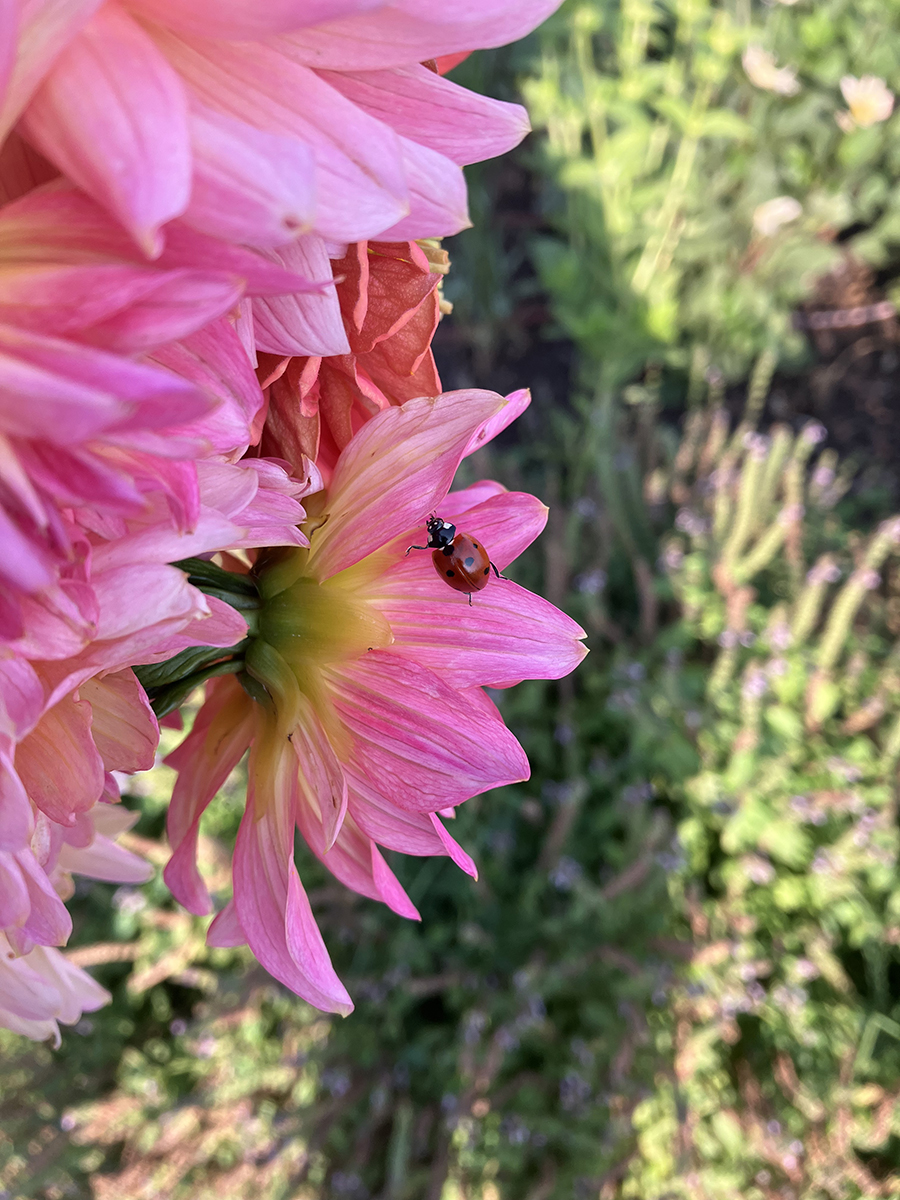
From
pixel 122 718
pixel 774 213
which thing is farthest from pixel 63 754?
pixel 774 213

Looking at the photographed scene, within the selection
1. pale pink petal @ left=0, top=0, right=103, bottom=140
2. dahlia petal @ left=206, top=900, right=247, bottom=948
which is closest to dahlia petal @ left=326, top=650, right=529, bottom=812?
dahlia petal @ left=206, top=900, right=247, bottom=948

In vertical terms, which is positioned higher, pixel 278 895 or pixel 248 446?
pixel 248 446

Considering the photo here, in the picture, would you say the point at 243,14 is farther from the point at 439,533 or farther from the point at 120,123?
the point at 439,533

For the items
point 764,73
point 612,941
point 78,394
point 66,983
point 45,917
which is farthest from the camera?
point 764,73

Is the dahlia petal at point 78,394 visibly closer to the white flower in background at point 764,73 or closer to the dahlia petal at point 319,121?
the dahlia petal at point 319,121

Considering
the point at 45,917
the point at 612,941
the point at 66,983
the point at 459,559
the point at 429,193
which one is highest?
the point at 429,193

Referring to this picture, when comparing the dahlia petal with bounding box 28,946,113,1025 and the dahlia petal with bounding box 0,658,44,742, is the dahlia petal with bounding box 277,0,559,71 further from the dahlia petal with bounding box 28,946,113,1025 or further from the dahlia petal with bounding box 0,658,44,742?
the dahlia petal with bounding box 28,946,113,1025

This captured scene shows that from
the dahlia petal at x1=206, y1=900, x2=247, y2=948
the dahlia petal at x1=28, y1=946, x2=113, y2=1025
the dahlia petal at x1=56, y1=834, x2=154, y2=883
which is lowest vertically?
the dahlia petal at x1=28, y1=946, x2=113, y2=1025
